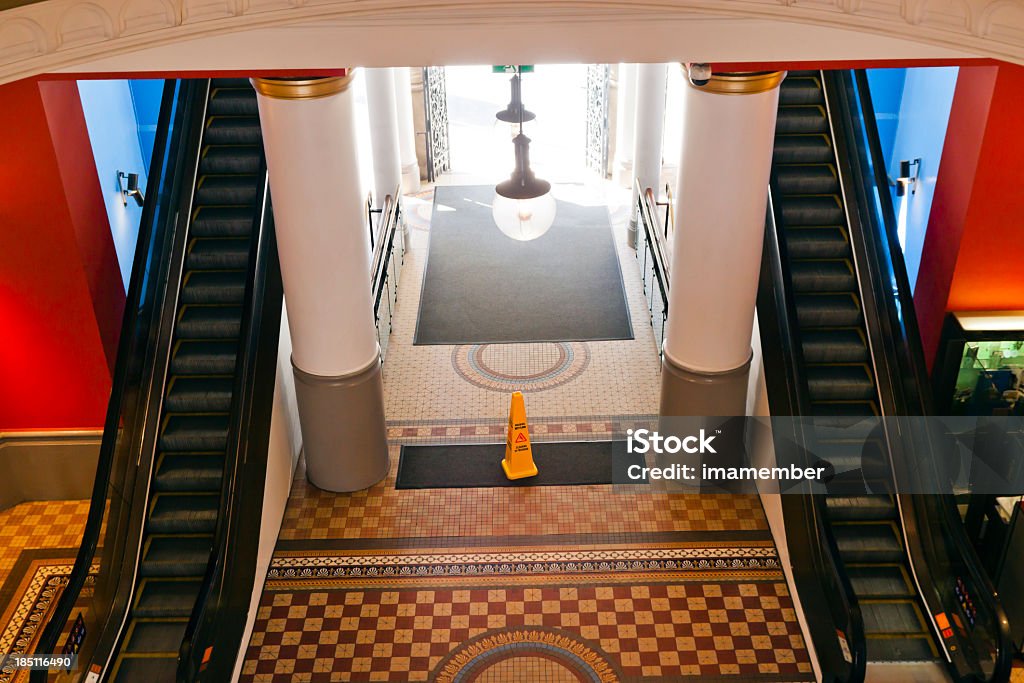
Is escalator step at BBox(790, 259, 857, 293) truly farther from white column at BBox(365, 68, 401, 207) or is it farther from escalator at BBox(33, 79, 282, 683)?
white column at BBox(365, 68, 401, 207)

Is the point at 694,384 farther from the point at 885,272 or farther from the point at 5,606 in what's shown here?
the point at 5,606

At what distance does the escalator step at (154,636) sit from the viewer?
620cm

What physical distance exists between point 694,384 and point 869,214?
75.2 inches

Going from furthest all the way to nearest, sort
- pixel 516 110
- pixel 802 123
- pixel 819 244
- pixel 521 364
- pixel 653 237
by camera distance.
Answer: pixel 653 237, pixel 521 364, pixel 802 123, pixel 819 244, pixel 516 110

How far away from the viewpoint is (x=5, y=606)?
22.9ft

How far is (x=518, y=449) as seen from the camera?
780 cm

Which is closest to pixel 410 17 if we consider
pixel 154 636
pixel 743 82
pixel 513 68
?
pixel 513 68

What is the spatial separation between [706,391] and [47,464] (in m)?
5.25

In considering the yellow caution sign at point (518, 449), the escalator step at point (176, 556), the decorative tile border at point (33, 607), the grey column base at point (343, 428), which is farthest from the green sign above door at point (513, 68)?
the decorative tile border at point (33, 607)

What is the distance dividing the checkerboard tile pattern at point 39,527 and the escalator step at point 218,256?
2.26 meters

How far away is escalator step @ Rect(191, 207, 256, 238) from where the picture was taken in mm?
7672

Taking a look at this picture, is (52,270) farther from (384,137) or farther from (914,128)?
(914,128)

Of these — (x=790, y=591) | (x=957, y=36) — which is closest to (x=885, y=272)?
(x=790, y=591)

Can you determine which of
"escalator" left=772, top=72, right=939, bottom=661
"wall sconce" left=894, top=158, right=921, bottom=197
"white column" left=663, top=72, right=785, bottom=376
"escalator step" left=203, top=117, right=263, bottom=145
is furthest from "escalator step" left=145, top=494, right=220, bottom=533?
"wall sconce" left=894, top=158, right=921, bottom=197
